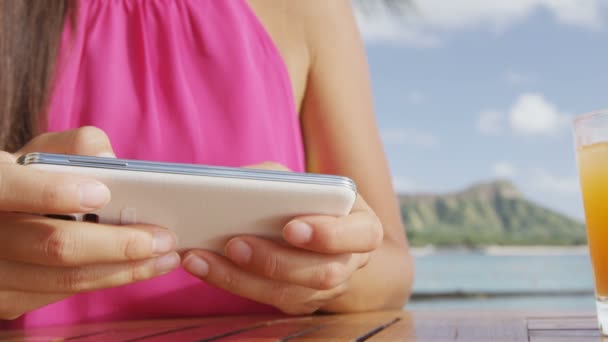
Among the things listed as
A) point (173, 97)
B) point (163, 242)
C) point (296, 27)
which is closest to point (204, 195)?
point (163, 242)

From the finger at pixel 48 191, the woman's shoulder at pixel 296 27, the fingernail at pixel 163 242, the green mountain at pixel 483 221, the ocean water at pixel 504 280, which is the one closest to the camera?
the finger at pixel 48 191

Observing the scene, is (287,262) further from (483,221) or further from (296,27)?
(483,221)

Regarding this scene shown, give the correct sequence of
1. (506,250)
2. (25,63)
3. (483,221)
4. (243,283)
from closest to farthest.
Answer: (243,283)
(25,63)
(506,250)
(483,221)

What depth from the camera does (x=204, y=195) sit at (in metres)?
0.72

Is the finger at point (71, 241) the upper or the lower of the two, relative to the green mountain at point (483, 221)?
upper

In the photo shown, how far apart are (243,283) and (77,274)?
0.20 metres

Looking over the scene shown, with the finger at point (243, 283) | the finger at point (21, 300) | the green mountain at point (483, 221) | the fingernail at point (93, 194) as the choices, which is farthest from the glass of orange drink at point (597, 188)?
the green mountain at point (483, 221)

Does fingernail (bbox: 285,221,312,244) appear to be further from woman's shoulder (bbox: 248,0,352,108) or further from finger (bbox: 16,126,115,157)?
woman's shoulder (bbox: 248,0,352,108)

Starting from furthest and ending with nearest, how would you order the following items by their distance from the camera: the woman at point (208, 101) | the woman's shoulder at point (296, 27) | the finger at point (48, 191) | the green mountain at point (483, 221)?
Answer: the green mountain at point (483, 221)
the woman's shoulder at point (296, 27)
the woman at point (208, 101)
the finger at point (48, 191)

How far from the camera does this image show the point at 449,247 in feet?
85.0

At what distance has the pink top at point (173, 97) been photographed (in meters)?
1.25

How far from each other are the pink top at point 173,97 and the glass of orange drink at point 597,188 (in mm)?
639

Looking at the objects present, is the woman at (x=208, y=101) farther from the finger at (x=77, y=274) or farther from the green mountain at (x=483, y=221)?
the green mountain at (x=483, y=221)

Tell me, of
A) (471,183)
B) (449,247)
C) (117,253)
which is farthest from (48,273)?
(471,183)
